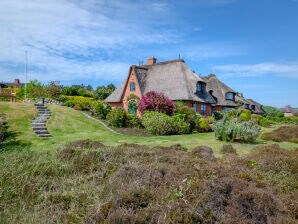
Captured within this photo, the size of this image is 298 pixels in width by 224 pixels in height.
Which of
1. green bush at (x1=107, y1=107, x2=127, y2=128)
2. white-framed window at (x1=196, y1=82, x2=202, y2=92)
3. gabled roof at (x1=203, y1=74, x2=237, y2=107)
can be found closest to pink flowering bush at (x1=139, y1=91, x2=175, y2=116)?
green bush at (x1=107, y1=107, x2=127, y2=128)

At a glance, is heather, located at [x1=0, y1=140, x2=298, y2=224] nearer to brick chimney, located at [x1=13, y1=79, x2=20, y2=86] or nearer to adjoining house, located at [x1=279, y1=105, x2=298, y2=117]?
brick chimney, located at [x1=13, y1=79, x2=20, y2=86]

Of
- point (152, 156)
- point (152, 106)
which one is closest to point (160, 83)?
point (152, 106)

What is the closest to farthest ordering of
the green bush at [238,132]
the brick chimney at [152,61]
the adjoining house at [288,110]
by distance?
the green bush at [238,132]
the brick chimney at [152,61]
the adjoining house at [288,110]

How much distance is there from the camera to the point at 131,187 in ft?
18.3

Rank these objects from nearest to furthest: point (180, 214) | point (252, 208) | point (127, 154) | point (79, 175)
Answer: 1. point (180, 214)
2. point (252, 208)
3. point (79, 175)
4. point (127, 154)

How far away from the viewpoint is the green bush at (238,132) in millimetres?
16047

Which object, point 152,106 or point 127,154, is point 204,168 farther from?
point 152,106

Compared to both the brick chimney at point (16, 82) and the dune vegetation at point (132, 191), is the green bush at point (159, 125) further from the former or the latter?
the brick chimney at point (16, 82)

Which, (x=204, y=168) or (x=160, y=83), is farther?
(x=160, y=83)

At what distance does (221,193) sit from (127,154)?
330 cm

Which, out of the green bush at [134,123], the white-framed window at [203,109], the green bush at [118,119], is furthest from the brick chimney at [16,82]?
the green bush at [134,123]

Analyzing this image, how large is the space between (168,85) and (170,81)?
2.13ft

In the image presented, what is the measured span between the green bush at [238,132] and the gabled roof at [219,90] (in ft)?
94.3

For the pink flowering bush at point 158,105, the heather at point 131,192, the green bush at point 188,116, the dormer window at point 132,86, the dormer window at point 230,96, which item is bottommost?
the heather at point 131,192
